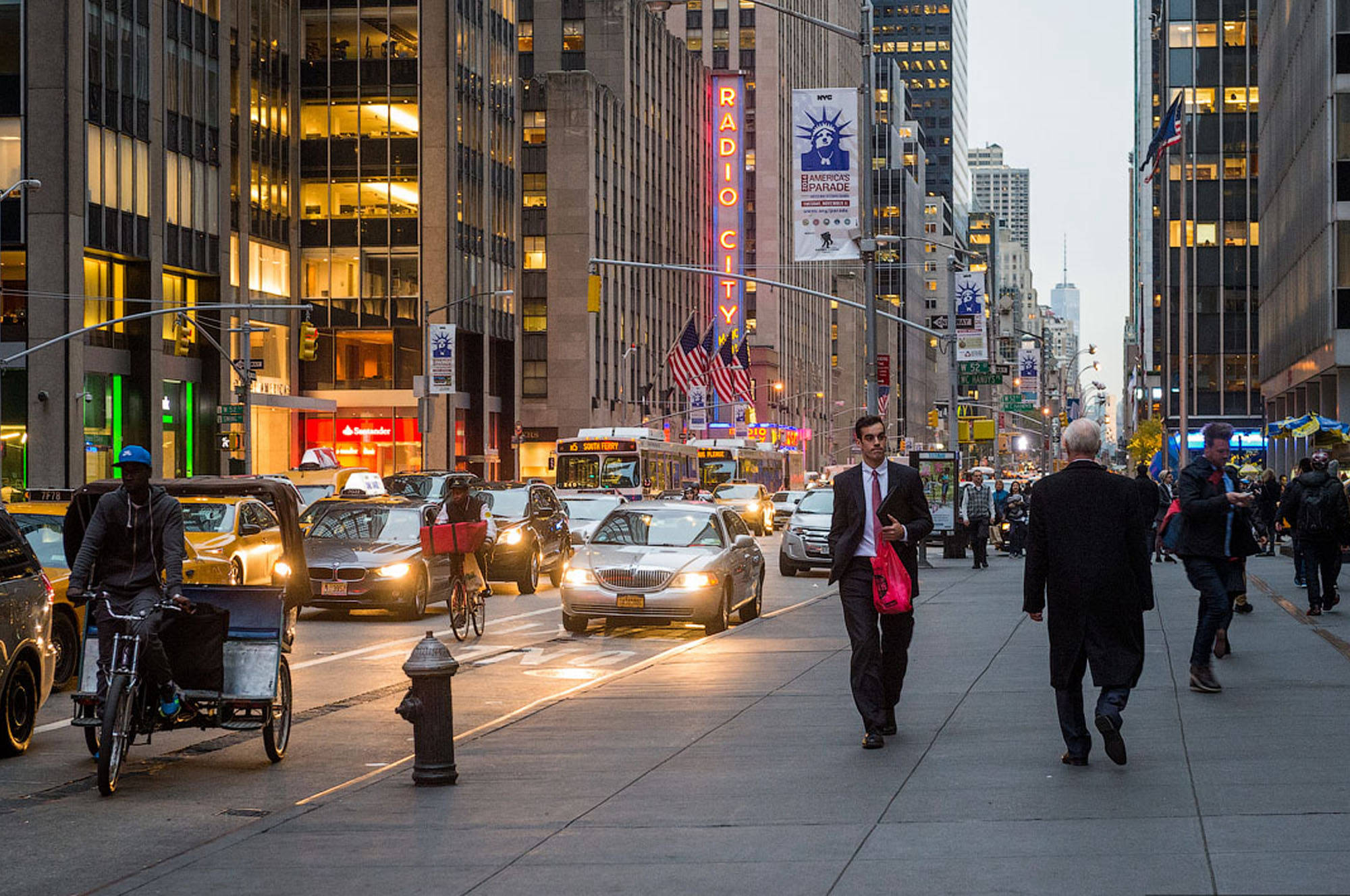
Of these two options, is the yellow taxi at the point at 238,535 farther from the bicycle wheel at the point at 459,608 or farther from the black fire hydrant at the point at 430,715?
the black fire hydrant at the point at 430,715

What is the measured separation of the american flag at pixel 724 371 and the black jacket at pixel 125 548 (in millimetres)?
68703

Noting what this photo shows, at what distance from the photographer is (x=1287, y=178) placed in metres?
55.4

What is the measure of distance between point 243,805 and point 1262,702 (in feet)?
22.6

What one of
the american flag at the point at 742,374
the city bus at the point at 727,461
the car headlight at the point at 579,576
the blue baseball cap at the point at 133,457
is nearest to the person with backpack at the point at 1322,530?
the car headlight at the point at 579,576

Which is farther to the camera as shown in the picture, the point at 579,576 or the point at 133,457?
the point at 579,576

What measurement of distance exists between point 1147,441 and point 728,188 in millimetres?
35011

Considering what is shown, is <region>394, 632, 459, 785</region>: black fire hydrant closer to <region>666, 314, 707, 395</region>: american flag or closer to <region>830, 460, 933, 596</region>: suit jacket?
<region>830, 460, 933, 596</region>: suit jacket

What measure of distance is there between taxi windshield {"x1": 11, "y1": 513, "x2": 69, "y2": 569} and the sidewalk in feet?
18.8

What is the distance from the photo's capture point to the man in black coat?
9188 millimetres

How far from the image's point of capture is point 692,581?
1981cm

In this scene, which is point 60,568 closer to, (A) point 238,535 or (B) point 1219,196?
(A) point 238,535

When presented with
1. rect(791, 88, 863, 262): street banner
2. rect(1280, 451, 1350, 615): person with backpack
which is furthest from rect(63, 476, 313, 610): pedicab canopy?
rect(791, 88, 863, 262): street banner

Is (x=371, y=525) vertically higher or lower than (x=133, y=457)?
lower

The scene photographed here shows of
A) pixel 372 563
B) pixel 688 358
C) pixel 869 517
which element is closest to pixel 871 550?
pixel 869 517
